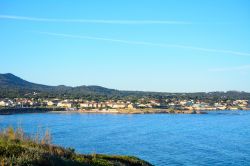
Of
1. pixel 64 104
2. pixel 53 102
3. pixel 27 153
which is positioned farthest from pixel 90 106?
pixel 27 153

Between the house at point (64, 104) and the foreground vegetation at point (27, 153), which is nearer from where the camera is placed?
the foreground vegetation at point (27, 153)

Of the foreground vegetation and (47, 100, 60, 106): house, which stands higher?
(47, 100, 60, 106): house

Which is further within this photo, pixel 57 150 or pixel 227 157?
pixel 227 157

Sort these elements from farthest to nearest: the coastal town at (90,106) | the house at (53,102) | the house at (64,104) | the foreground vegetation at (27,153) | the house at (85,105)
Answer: the house at (53,102), the house at (85,105), the house at (64,104), the coastal town at (90,106), the foreground vegetation at (27,153)

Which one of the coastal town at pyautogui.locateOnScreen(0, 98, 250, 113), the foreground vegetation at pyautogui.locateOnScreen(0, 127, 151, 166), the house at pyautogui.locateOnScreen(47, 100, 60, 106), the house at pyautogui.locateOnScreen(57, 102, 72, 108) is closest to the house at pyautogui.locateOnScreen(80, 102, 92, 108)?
the coastal town at pyautogui.locateOnScreen(0, 98, 250, 113)

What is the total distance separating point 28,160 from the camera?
385 inches

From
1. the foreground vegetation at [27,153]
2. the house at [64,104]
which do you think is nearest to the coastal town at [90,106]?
the house at [64,104]

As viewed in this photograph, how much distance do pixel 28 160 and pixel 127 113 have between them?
135611 millimetres

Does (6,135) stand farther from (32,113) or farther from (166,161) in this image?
(32,113)

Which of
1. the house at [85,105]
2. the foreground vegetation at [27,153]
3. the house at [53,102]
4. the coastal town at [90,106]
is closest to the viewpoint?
the foreground vegetation at [27,153]

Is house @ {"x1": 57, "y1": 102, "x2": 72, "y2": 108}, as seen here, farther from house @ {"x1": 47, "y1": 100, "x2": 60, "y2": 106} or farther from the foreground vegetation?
the foreground vegetation

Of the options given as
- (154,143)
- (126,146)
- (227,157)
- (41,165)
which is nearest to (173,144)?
(154,143)

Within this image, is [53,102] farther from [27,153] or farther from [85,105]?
[27,153]

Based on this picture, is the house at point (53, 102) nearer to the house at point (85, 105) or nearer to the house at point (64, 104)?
the house at point (64, 104)
